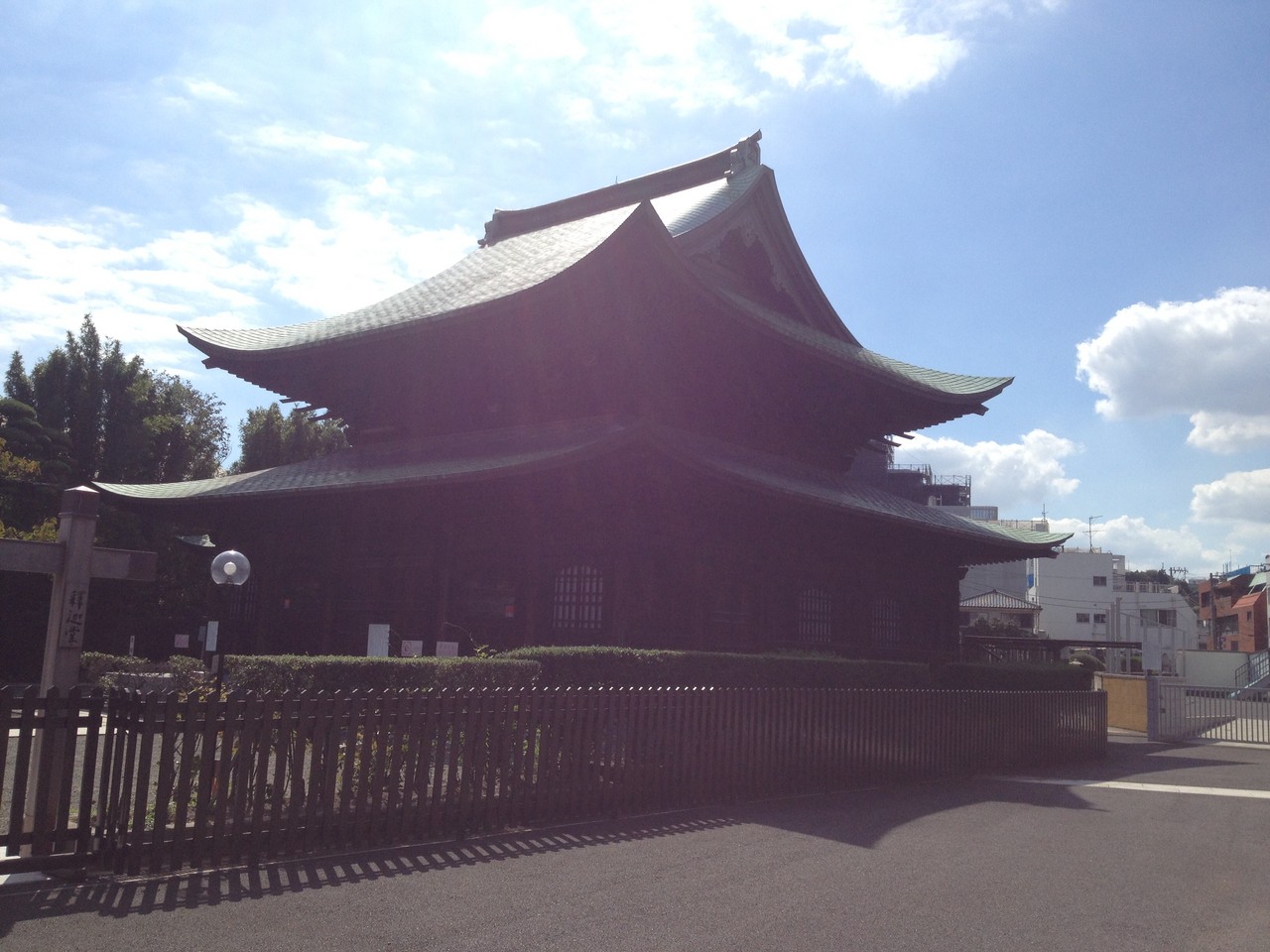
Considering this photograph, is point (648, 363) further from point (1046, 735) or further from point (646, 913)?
point (646, 913)

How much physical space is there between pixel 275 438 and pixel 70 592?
122 feet

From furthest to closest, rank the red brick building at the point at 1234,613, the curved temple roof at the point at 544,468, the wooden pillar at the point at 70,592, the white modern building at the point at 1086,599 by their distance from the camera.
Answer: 1. the white modern building at the point at 1086,599
2. the red brick building at the point at 1234,613
3. the curved temple roof at the point at 544,468
4. the wooden pillar at the point at 70,592

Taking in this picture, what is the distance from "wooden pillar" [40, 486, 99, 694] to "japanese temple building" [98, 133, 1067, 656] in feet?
22.1

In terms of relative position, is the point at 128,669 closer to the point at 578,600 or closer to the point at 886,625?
the point at 578,600

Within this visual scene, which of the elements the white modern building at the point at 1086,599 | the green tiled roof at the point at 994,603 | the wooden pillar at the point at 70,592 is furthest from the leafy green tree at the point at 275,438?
the white modern building at the point at 1086,599

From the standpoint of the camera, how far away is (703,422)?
18.5 meters

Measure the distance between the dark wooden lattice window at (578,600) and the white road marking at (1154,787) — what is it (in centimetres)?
647

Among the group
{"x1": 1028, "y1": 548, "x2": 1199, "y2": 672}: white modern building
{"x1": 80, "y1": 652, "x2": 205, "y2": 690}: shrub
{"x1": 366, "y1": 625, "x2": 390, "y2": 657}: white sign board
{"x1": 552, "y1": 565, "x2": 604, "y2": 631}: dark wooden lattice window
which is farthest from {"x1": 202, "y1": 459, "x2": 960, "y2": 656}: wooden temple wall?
{"x1": 1028, "y1": 548, "x2": 1199, "y2": 672}: white modern building

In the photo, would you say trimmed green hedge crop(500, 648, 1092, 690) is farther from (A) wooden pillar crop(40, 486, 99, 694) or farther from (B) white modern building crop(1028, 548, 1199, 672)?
(B) white modern building crop(1028, 548, 1199, 672)

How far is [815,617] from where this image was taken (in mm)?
19188

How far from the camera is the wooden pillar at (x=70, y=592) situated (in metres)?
7.27

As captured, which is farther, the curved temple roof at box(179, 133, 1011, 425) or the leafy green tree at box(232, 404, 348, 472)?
the leafy green tree at box(232, 404, 348, 472)

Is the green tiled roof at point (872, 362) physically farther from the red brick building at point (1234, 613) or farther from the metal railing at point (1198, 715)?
the red brick building at point (1234, 613)

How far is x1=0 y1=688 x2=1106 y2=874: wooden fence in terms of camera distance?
678 cm
